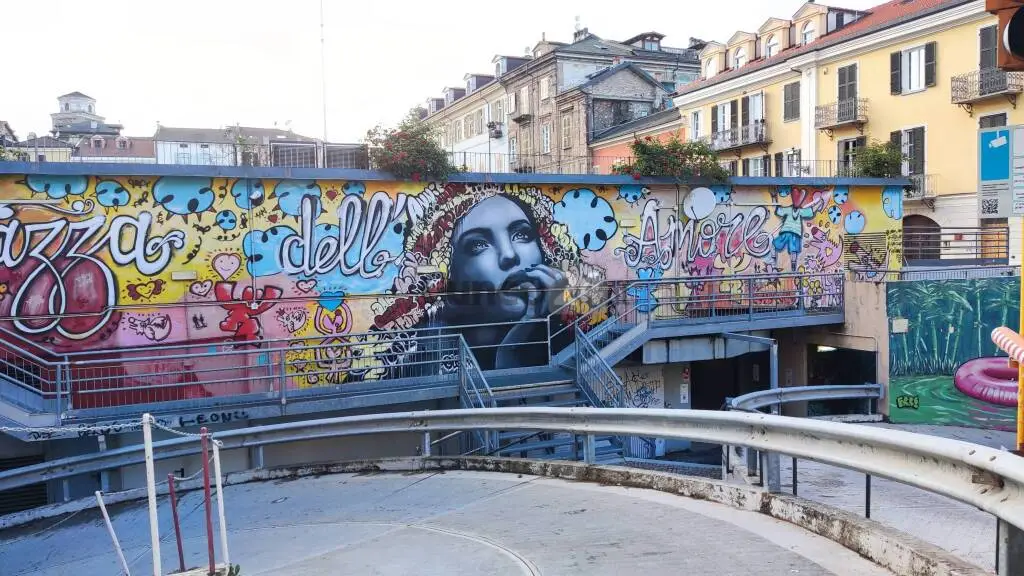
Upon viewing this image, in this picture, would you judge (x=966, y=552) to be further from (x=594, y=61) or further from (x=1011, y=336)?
(x=594, y=61)

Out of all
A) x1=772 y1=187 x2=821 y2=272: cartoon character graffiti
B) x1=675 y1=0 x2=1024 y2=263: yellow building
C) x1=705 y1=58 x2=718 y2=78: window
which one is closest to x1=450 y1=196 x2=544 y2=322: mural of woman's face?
x1=772 y1=187 x2=821 y2=272: cartoon character graffiti

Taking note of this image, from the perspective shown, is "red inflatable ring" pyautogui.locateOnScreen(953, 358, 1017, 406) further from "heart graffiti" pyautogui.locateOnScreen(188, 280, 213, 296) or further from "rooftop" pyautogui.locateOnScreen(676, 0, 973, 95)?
"rooftop" pyautogui.locateOnScreen(676, 0, 973, 95)

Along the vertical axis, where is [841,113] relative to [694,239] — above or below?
above

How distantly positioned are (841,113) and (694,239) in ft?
78.8

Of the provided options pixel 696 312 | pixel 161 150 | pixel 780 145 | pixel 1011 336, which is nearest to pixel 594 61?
pixel 780 145

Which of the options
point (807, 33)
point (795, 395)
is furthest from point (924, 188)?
point (795, 395)

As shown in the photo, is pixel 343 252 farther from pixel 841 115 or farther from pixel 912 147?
pixel 841 115

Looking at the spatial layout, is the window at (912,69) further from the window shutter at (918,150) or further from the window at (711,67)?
the window at (711,67)

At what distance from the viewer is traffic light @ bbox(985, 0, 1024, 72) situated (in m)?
6.04

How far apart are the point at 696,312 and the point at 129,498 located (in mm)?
14073

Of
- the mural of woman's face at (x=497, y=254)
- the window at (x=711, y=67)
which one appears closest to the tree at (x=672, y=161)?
the mural of woman's face at (x=497, y=254)

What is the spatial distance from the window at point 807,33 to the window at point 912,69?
23.8ft

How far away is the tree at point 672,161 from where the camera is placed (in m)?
19.4

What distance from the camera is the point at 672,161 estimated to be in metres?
19.6
